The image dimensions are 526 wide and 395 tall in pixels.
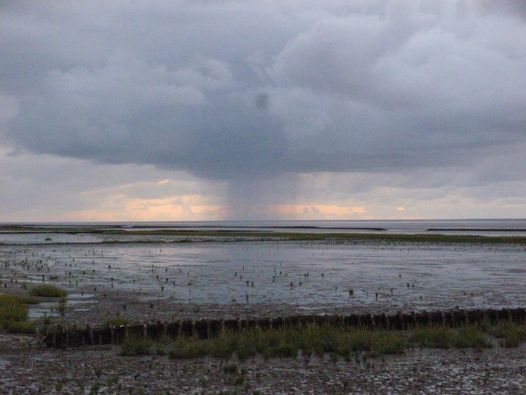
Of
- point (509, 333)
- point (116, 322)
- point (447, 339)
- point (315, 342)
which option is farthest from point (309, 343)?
point (116, 322)

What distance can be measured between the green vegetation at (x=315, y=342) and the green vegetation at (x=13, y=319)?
5.30 metres

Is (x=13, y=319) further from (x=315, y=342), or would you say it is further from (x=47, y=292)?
(x=315, y=342)

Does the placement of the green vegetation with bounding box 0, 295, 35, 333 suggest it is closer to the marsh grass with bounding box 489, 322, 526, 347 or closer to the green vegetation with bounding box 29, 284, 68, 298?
the green vegetation with bounding box 29, 284, 68, 298

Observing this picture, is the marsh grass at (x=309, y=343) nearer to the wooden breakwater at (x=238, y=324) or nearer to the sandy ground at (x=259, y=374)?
the sandy ground at (x=259, y=374)

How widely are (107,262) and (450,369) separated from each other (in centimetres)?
4965

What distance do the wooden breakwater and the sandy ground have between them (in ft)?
3.89

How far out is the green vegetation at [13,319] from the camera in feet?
75.1

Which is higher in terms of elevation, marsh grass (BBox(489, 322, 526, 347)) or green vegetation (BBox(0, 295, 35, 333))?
green vegetation (BBox(0, 295, 35, 333))

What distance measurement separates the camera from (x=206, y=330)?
22.4 meters

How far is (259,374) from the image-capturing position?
→ 16.7m

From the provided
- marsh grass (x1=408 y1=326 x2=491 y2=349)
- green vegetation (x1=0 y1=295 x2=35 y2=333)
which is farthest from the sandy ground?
green vegetation (x1=0 y1=295 x2=35 y2=333)

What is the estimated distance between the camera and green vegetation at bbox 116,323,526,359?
1920 cm

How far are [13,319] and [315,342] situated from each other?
12691mm

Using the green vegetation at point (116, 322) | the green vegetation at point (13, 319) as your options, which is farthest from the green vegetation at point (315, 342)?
the green vegetation at point (13, 319)
